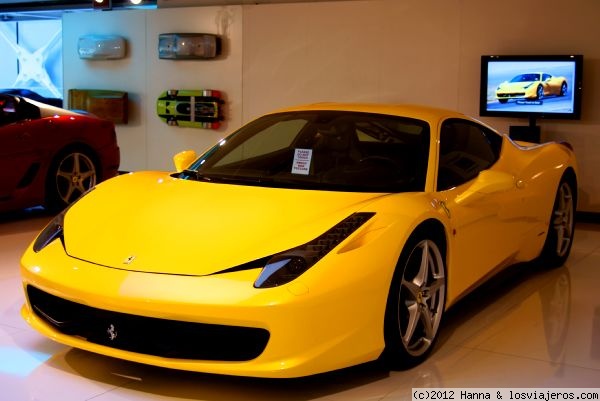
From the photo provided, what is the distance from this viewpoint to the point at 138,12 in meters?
10.1

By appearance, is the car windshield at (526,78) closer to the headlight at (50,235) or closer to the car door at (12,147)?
the car door at (12,147)

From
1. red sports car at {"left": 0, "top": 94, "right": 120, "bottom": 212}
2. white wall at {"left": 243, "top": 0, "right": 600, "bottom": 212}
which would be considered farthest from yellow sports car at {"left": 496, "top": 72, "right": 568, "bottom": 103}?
red sports car at {"left": 0, "top": 94, "right": 120, "bottom": 212}

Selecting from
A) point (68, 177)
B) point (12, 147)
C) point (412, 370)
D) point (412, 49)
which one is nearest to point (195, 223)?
point (412, 370)

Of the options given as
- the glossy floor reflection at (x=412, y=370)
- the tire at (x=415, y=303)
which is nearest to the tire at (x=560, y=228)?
the glossy floor reflection at (x=412, y=370)

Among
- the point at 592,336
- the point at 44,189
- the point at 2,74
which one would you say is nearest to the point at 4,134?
the point at 44,189

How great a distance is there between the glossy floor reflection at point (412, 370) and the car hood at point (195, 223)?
48cm

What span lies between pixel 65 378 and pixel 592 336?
2459mm

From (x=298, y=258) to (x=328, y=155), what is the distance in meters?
1.10

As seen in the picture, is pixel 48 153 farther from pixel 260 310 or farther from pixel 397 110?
pixel 260 310

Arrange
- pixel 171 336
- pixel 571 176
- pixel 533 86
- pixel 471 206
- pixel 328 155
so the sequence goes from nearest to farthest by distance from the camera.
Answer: pixel 171 336 < pixel 471 206 < pixel 328 155 < pixel 571 176 < pixel 533 86

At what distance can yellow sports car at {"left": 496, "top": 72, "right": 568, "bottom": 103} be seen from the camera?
749 centimetres

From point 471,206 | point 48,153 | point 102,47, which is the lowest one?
point 471,206

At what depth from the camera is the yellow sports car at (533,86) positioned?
7492mm

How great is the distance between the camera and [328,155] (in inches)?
153
